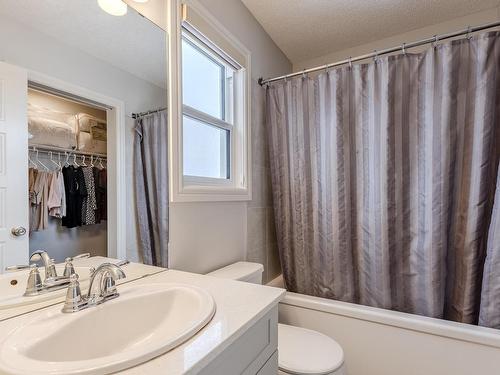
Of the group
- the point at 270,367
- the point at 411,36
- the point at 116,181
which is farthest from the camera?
the point at 411,36

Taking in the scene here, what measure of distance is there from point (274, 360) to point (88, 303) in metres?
0.58

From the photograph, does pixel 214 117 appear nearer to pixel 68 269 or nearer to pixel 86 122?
pixel 86 122

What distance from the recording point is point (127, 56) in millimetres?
1083

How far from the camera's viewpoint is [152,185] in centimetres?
119

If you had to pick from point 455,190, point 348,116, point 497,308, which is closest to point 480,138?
point 455,190

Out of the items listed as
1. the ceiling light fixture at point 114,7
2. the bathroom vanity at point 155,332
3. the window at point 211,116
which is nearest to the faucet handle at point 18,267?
the bathroom vanity at point 155,332

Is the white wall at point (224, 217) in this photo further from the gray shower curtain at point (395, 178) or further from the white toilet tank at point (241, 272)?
the gray shower curtain at point (395, 178)

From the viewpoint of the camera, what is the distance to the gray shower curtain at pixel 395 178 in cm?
137

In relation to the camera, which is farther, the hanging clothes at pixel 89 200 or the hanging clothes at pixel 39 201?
the hanging clothes at pixel 89 200

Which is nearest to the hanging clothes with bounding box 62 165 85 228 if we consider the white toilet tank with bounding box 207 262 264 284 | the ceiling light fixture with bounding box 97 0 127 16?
the ceiling light fixture with bounding box 97 0 127 16

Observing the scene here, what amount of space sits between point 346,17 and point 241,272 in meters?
1.81

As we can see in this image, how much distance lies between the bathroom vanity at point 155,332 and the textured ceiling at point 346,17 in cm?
174

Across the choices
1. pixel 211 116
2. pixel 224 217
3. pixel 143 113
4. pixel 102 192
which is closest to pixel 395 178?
pixel 224 217

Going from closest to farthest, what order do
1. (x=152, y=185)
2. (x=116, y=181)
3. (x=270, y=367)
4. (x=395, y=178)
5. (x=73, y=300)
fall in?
1. (x=73, y=300)
2. (x=270, y=367)
3. (x=116, y=181)
4. (x=152, y=185)
5. (x=395, y=178)
